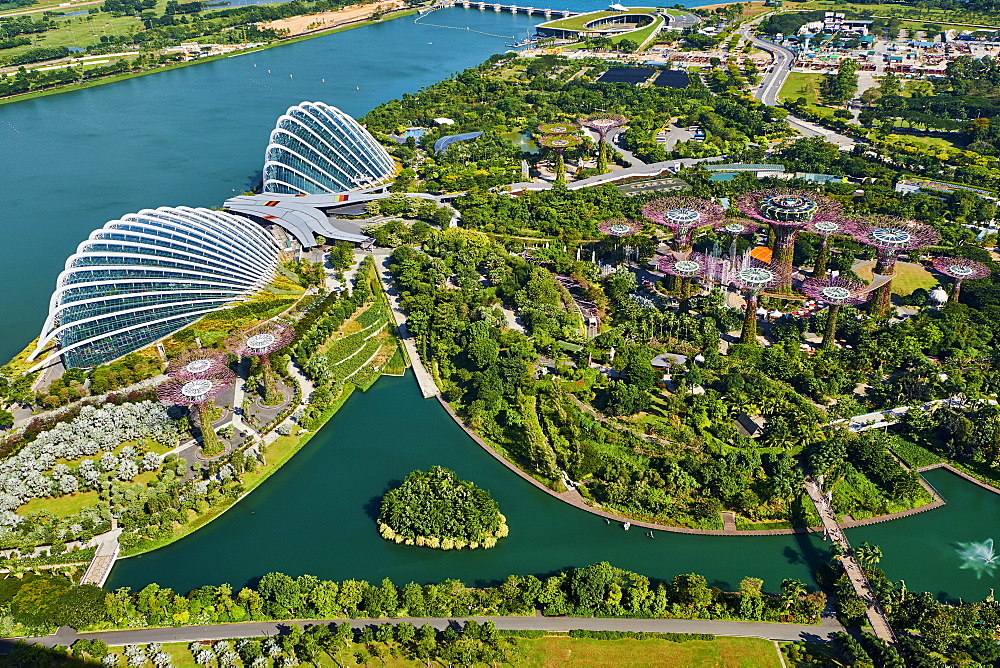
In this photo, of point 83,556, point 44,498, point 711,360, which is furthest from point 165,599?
point 711,360

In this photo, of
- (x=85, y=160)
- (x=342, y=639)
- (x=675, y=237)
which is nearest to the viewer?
(x=342, y=639)

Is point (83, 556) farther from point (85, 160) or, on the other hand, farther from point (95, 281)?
point (85, 160)

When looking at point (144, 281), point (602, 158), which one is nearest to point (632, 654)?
point (144, 281)

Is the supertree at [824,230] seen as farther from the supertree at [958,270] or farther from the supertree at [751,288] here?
the supertree at [751,288]

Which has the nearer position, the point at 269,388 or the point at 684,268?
the point at 269,388

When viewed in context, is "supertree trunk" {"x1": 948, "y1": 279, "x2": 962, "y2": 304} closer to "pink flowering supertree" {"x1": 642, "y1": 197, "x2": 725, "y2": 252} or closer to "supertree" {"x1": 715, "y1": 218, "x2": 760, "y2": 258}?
"supertree" {"x1": 715, "y1": 218, "x2": 760, "y2": 258}

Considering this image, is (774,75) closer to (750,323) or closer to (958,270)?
(958,270)
